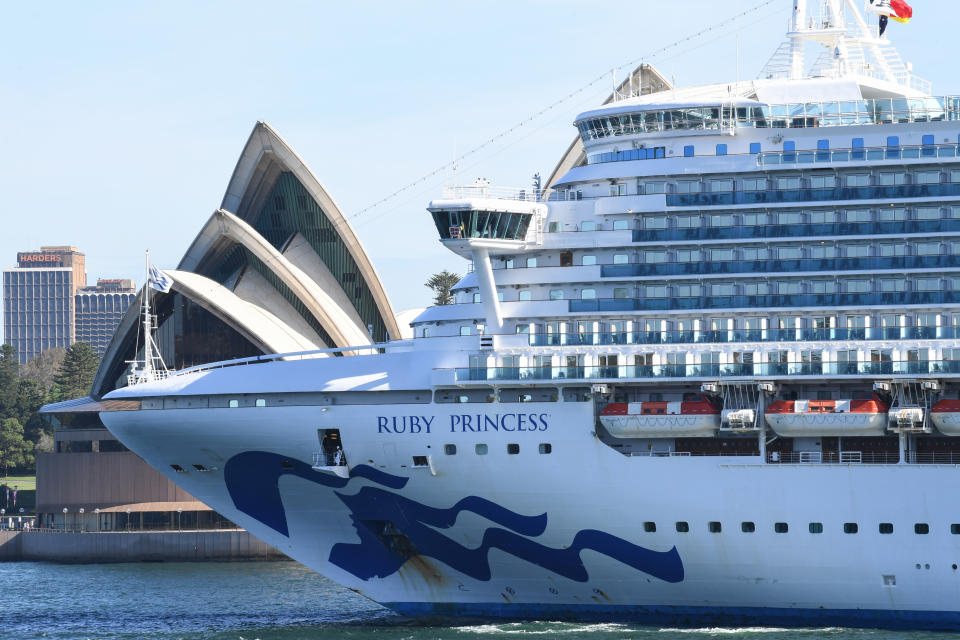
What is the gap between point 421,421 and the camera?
99.9 feet

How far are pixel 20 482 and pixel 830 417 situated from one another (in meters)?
61.7

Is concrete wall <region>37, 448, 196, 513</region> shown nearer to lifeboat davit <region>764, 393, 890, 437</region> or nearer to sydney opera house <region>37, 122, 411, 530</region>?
sydney opera house <region>37, 122, 411, 530</region>

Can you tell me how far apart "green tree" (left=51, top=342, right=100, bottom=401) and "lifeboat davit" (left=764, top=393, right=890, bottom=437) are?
211 ft

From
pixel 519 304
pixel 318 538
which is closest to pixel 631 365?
pixel 519 304

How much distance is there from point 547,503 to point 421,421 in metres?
2.94

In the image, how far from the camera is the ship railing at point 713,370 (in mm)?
29219

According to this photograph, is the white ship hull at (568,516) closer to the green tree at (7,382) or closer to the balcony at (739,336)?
the balcony at (739,336)

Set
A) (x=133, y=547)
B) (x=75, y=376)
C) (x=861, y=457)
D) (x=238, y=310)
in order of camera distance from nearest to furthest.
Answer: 1. (x=861, y=457)
2. (x=133, y=547)
3. (x=238, y=310)
4. (x=75, y=376)

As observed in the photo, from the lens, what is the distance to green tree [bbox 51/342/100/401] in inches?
3462

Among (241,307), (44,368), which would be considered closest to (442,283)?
(241,307)

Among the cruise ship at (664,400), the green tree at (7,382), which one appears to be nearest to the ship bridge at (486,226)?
the cruise ship at (664,400)

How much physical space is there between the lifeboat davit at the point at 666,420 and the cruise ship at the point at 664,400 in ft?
0.20

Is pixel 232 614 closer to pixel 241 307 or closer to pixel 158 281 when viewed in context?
pixel 158 281

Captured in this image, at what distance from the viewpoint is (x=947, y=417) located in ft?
95.1
